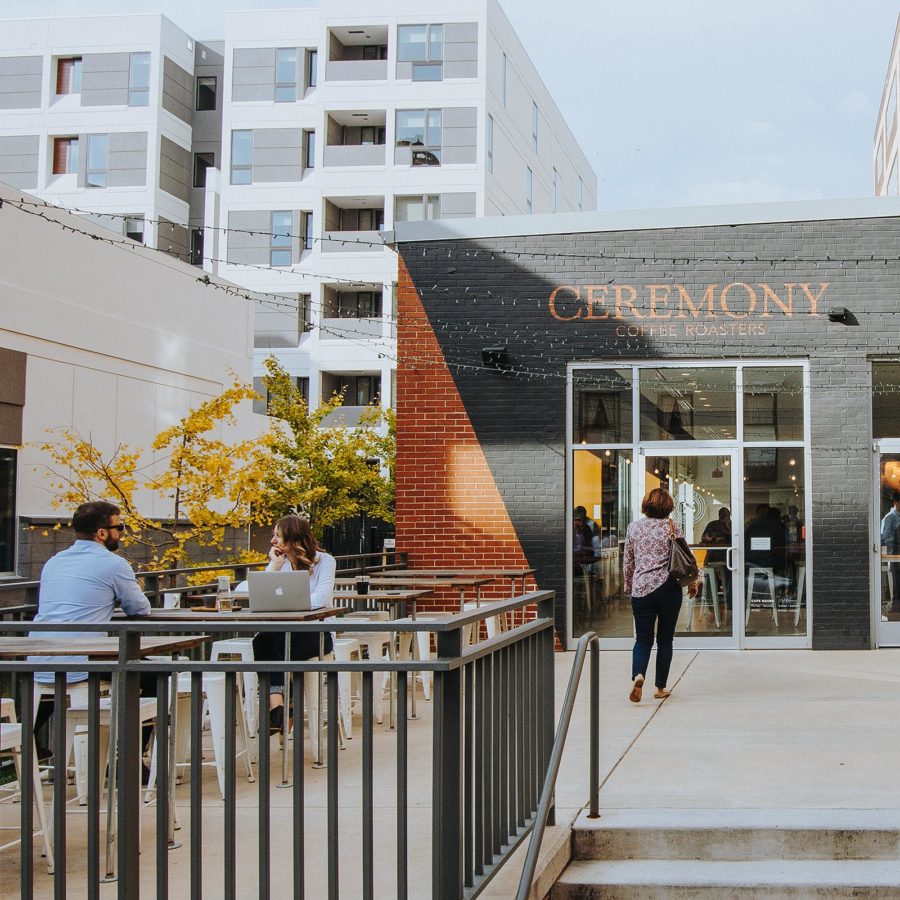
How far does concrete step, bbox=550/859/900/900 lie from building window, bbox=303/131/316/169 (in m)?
34.2

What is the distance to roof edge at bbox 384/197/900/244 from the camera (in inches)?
511

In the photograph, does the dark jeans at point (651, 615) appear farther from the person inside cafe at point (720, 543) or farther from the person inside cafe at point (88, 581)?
the person inside cafe at point (88, 581)

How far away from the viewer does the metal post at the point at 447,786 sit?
3.82m

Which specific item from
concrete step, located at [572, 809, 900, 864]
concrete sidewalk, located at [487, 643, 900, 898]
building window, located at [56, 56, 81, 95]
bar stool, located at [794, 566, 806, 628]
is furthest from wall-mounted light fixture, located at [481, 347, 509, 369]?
building window, located at [56, 56, 81, 95]

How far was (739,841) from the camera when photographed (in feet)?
18.7

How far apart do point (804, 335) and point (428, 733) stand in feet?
22.8

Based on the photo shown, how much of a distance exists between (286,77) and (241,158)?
114 inches

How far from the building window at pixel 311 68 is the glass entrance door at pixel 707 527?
27749 mm

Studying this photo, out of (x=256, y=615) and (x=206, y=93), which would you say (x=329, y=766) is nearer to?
(x=256, y=615)

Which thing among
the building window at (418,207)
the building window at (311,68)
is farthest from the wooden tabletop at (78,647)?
the building window at (311,68)

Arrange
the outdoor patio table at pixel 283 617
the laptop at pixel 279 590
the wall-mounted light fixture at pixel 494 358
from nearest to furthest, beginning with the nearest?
the outdoor patio table at pixel 283 617 → the laptop at pixel 279 590 → the wall-mounted light fixture at pixel 494 358

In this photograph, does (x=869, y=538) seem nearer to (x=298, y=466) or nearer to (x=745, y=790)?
(x=745, y=790)

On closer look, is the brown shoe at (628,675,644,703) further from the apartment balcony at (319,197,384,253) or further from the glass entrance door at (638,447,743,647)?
the apartment balcony at (319,197,384,253)

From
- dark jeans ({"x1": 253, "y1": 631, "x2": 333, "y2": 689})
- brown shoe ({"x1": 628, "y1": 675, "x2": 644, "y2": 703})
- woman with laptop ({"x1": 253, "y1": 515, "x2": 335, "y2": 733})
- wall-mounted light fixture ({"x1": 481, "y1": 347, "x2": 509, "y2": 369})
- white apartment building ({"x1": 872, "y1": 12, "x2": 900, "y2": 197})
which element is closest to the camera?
dark jeans ({"x1": 253, "y1": 631, "x2": 333, "y2": 689})
